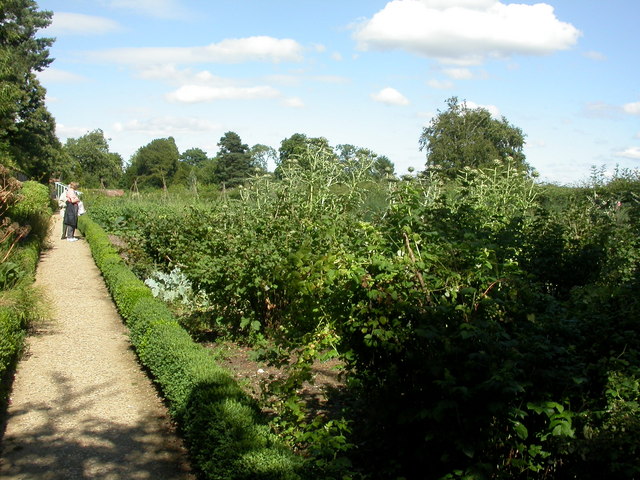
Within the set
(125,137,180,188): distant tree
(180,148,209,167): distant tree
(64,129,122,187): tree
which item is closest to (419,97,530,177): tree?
(64,129,122,187): tree

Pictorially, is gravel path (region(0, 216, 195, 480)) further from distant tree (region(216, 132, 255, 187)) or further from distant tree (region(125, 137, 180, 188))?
distant tree (region(125, 137, 180, 188))

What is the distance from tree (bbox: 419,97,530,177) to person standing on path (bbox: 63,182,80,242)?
22.4 metres

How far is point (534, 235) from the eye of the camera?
5293 mm

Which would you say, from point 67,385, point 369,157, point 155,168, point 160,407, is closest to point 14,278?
point 67,385

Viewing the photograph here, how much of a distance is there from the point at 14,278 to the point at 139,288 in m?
1.77

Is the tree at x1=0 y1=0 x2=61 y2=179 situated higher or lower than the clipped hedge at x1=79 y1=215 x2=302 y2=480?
higher

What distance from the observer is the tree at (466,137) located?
35.1m

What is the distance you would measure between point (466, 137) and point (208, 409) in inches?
1359

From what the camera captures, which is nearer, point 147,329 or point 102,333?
point 147,329

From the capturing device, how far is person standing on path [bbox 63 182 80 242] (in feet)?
53.4

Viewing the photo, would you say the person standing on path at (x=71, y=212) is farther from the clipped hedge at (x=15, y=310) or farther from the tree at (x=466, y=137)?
the tree at (x=466, y=137)

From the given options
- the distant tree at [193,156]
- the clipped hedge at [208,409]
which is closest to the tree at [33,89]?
the clipped hedge at [208,409]

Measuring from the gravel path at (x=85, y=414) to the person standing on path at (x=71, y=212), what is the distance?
8227mm

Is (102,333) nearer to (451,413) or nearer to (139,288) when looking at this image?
(139,288)
